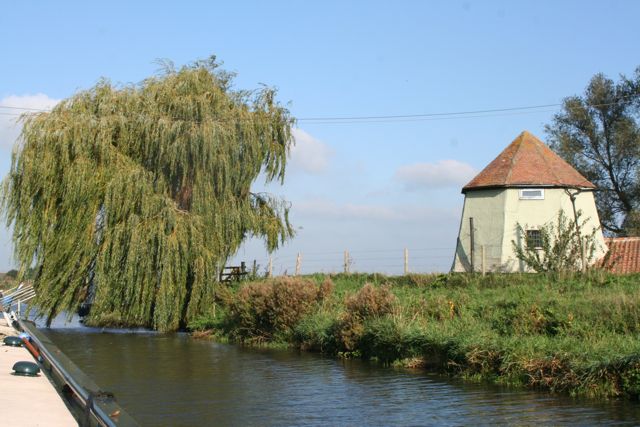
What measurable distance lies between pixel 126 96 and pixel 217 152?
177 inches

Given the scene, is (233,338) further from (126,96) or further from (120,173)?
(126,96)

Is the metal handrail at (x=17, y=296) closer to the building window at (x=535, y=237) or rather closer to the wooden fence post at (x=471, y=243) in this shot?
the wooden fence post at (x=471, y=243)

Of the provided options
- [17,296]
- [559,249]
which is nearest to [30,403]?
[559,249]

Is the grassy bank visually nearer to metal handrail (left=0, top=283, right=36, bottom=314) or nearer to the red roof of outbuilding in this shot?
the red roof of outbuilding

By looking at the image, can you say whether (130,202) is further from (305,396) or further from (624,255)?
(624,255)

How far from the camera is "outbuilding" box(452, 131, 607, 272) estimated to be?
113 feet

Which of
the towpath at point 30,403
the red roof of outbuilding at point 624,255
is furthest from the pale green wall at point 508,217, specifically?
the towpath at point 30,403

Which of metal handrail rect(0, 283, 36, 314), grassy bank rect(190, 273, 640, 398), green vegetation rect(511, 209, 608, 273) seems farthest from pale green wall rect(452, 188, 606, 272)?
metal handrail rect(0, 283, 36, 314)

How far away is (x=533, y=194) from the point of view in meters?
34.7

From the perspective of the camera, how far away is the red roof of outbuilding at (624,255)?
33.1m

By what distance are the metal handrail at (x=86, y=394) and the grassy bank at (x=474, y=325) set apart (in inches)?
330

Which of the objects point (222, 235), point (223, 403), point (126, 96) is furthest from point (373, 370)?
point (126, 96)

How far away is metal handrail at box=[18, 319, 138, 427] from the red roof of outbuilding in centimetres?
2509

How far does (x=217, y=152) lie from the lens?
29938 millimetres
